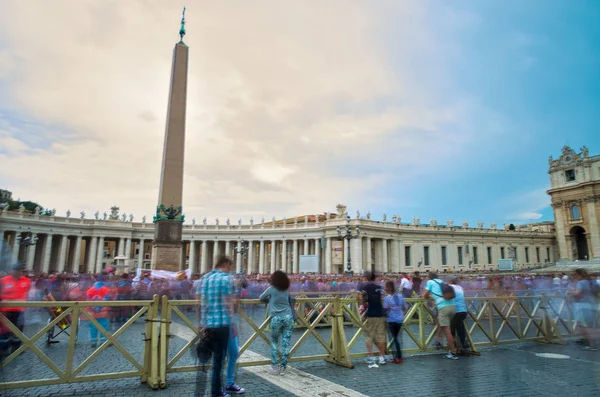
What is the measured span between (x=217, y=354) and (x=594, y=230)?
6761cm

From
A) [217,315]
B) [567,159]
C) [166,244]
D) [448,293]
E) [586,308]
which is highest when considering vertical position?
[567,159]

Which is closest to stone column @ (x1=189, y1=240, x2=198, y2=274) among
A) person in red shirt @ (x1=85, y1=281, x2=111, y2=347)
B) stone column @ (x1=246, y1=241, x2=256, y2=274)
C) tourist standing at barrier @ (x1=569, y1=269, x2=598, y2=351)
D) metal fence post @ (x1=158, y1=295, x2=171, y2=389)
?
stone column @ (x1=246, y1=241, x2=256, y2=274)

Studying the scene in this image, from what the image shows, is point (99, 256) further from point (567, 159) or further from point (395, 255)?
point (567, 159)

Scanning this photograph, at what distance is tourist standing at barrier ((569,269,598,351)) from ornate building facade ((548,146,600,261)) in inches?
2259

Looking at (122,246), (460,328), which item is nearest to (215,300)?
(460,328)

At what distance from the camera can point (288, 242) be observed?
68625 millimetres

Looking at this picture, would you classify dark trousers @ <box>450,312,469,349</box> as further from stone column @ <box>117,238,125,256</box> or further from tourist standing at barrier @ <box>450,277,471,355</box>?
stone column @ <box>117,238,125,256</box>

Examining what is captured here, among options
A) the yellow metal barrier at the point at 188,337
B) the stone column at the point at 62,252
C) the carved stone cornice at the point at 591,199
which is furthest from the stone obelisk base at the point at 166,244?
the carved stone cornice at the point at 591,199

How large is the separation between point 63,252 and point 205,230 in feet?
76.0

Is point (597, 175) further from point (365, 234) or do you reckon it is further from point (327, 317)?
point (327, 317)

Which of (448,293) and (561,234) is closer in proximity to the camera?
(448,293)

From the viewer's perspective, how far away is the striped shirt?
4991 millimetres

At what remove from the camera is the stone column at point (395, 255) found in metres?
65.0

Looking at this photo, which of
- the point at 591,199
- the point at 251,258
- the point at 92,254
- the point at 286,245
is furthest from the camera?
the point at 251,258
